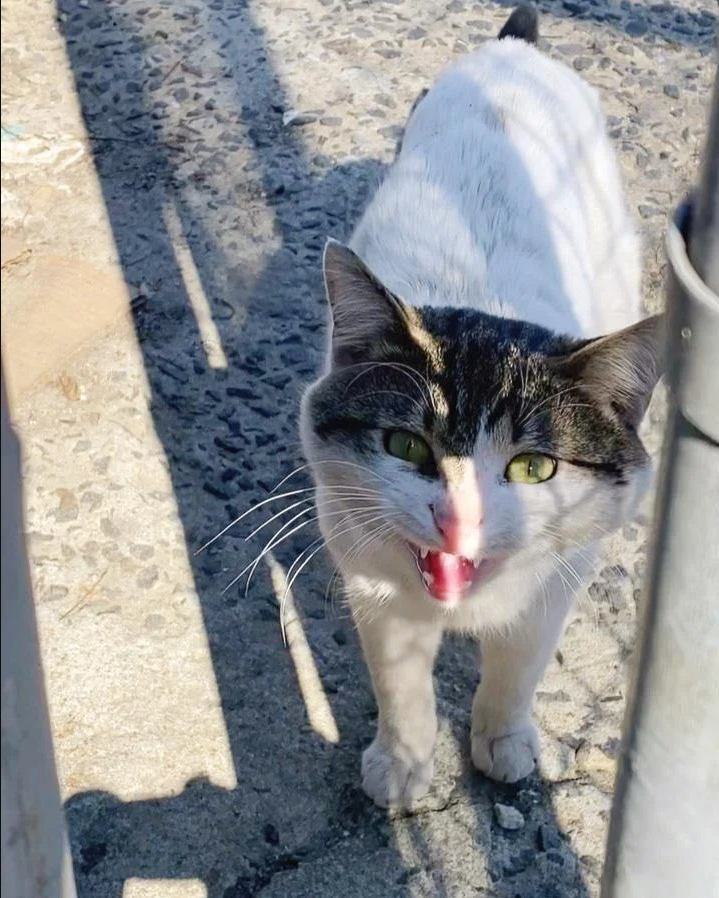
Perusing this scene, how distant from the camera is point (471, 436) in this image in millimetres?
1843

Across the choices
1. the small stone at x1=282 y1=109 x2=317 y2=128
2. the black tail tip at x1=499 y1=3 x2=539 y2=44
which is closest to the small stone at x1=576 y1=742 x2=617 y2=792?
the black tail tip at x1=499 y1=3 x2=539 y2=44

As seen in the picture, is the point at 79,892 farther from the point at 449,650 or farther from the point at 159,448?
the point at 159,448

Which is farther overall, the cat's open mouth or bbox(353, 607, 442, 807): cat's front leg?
bbox(353, 607, 442, 807): cat's front leg

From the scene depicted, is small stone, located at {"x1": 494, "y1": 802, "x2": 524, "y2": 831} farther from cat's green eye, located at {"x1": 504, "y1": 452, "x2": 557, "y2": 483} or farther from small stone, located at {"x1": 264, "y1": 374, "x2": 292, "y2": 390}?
small stone, located at {"x1": 264, "y1": 374, "x2": 292, "y2": 390}

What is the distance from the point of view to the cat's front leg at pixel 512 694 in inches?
83.7

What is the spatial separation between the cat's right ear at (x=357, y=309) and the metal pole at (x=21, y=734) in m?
1.09

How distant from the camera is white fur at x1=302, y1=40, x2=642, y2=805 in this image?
1.88 m

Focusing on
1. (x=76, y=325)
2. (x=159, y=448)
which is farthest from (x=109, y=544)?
(x=76, y=325)

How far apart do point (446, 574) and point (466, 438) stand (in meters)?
0.21

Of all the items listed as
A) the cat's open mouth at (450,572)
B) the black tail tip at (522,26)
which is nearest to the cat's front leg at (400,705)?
the cat's open mouth at (450,572)

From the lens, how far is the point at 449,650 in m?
2.59

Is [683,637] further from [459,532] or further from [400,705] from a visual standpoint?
[400,705]

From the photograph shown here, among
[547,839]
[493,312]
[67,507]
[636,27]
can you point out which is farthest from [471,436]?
[636,27]

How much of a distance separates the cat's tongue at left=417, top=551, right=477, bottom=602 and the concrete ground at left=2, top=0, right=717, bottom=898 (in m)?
0.63
